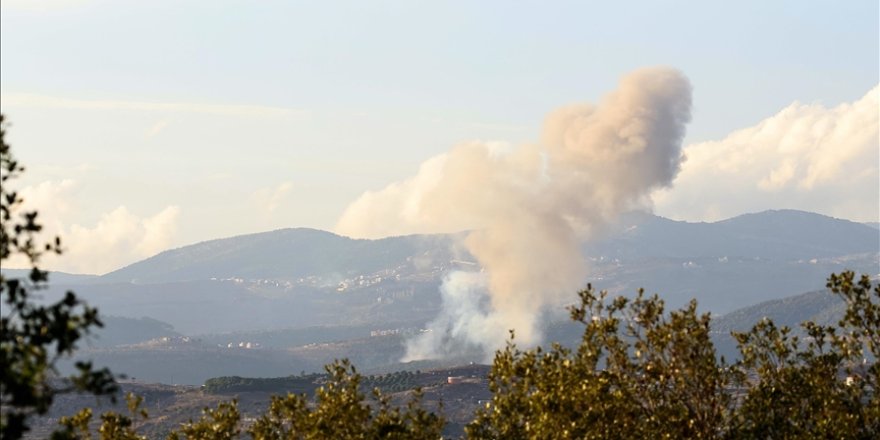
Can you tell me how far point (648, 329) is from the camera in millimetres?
60156

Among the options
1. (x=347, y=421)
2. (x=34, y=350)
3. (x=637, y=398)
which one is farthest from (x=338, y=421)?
(x=34, y=350)

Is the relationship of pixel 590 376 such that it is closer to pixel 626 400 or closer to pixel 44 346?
pixel 626 400

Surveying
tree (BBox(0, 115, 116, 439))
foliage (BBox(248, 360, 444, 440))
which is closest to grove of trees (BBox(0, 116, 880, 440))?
foliage (BBox(248, 360, 444, 440))

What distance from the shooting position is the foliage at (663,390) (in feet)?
182

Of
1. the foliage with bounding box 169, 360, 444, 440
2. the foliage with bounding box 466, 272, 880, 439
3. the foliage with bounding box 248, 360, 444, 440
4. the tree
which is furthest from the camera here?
the foliage with bounding box 169, 360, 444, 440

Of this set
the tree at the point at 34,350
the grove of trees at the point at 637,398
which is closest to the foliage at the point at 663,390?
the grove of trees at the point at 637,398

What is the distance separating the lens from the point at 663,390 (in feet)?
196

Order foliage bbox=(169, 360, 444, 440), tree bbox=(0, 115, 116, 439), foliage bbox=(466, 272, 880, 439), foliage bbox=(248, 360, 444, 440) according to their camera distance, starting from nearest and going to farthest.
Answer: tree bbox=(0, 115, 116, 439), foliage bbox=(466, 272, 880, 439), foliage bbox=(248, 360, 444, 440), foliage bbox=(169, 360, 444, 440)

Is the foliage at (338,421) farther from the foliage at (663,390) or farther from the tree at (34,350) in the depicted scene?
the tree at (34,350)

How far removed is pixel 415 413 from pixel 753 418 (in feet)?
50.4

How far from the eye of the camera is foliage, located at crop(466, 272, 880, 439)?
182 feet

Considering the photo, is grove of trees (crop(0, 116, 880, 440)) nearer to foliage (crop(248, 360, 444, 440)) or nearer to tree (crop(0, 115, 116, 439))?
foliage (crop(248, 360, 444, 440))

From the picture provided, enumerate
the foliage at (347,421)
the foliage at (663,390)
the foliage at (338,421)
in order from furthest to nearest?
1. the foliage at (338,421)
2. the foliage at (347,421)
3. the foliage at (663,390)

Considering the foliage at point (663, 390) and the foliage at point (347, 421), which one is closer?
the foliage at point (663, 390)
